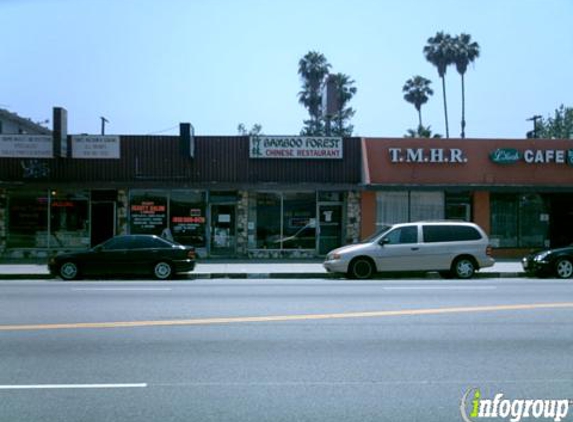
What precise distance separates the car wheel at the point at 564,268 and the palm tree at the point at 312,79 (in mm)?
42048

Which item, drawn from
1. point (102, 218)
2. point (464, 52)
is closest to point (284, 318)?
point (102, 218)

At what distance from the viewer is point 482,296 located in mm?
12562

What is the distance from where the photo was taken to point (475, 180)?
2261cm

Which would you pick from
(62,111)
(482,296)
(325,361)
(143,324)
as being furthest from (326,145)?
(325,361)

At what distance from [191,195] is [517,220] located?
40.6ft

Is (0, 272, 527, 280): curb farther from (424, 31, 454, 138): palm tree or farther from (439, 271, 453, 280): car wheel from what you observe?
(424, 31, 454, 138): palm tree

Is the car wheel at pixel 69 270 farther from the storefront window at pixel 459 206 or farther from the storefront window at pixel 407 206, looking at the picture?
the storefront window at pixel 459 206

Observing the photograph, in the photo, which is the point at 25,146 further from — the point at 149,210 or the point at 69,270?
the point at 69,270

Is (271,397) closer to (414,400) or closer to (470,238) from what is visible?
(414,400)

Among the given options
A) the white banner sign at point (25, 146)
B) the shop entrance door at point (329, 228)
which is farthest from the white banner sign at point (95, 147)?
the shop entrance door at point (329, 228)

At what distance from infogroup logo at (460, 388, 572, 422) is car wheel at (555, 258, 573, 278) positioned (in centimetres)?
1264

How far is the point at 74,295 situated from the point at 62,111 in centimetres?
1048

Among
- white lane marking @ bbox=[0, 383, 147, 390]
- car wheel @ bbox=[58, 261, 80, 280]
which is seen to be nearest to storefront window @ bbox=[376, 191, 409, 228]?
car wheel @ bbox=[58, 261, 80, 280]

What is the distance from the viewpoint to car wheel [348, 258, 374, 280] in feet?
54.9
